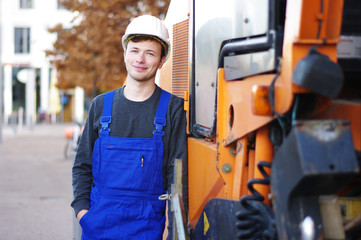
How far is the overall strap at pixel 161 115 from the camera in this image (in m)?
3.51

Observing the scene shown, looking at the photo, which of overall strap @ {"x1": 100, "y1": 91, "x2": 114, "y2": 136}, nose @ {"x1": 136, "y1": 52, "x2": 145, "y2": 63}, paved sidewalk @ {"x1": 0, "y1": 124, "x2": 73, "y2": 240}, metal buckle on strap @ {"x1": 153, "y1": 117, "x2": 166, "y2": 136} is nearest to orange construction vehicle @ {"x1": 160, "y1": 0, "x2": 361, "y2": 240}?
metal buckle on strap @ {"x1": 153, "y1": 117, "x2": 166, "y2": 136}

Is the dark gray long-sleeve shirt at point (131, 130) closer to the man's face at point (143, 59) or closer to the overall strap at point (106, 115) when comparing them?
the overall strap at point (106, 115)

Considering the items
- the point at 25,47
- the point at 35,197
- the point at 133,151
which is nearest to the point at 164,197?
the point at 133,151

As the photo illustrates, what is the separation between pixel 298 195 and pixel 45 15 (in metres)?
43.1

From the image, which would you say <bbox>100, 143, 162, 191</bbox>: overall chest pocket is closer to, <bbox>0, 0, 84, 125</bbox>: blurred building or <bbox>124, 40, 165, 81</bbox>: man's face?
<bbox>124, 40, 165, 81</bbox>: man's face

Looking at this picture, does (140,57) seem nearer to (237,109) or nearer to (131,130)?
(131,130)

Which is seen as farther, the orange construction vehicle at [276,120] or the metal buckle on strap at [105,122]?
the metal buckle on strap at [105,122]

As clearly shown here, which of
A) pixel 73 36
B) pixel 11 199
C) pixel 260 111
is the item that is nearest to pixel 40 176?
pixel 11 199

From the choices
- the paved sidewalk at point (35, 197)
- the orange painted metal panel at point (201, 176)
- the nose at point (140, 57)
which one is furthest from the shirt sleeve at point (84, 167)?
the paved sidewalk at point (35, 197)

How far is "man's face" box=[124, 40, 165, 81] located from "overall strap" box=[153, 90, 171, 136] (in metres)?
0.17

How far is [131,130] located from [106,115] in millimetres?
188

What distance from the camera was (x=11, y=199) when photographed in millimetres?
9906

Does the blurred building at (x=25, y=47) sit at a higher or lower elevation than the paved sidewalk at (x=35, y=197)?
higher

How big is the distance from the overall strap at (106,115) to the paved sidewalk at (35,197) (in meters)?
3.98
